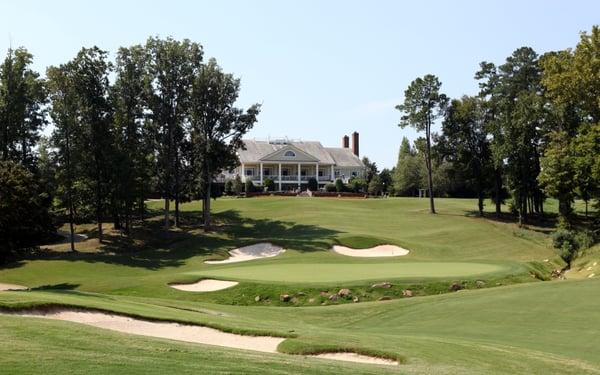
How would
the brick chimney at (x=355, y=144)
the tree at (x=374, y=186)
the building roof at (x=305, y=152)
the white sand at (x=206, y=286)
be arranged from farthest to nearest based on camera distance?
1. the brick chimney at (x=355, y=144)
2. the building roof at (x=305, y=152)
3. the tree at (x=374, y=186)
4. the white sand at (x=206, y=286)

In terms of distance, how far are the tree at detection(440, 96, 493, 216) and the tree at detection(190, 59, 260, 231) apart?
2372 cm

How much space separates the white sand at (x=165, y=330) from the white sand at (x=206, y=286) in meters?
11.2

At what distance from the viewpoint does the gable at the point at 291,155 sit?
10806 centimetres

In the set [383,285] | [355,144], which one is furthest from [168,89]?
[355,144]

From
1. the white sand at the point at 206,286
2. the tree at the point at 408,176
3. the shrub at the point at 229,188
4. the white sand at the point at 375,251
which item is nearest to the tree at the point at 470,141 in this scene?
the white sand at the point at 375,251

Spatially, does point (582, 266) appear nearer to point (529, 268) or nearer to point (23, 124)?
point (529, 268)

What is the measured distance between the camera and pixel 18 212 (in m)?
40.5

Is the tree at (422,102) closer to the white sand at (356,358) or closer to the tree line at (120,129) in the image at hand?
the tree line at (120,129)

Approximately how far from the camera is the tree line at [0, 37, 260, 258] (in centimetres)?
4772

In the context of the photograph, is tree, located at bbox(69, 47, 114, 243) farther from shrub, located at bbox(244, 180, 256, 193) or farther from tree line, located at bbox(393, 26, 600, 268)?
shrub, located at bbox(244, 180, 256, 193)

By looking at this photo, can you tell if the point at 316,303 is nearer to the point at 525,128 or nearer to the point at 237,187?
the point at 525,128

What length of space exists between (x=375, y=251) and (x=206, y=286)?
18787mm

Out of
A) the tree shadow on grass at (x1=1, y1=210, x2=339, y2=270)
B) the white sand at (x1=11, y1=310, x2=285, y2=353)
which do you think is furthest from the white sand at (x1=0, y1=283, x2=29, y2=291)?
the white sand at (x1=11, y1=310, x2=285, y2=353)

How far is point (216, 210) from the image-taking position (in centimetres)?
6825
